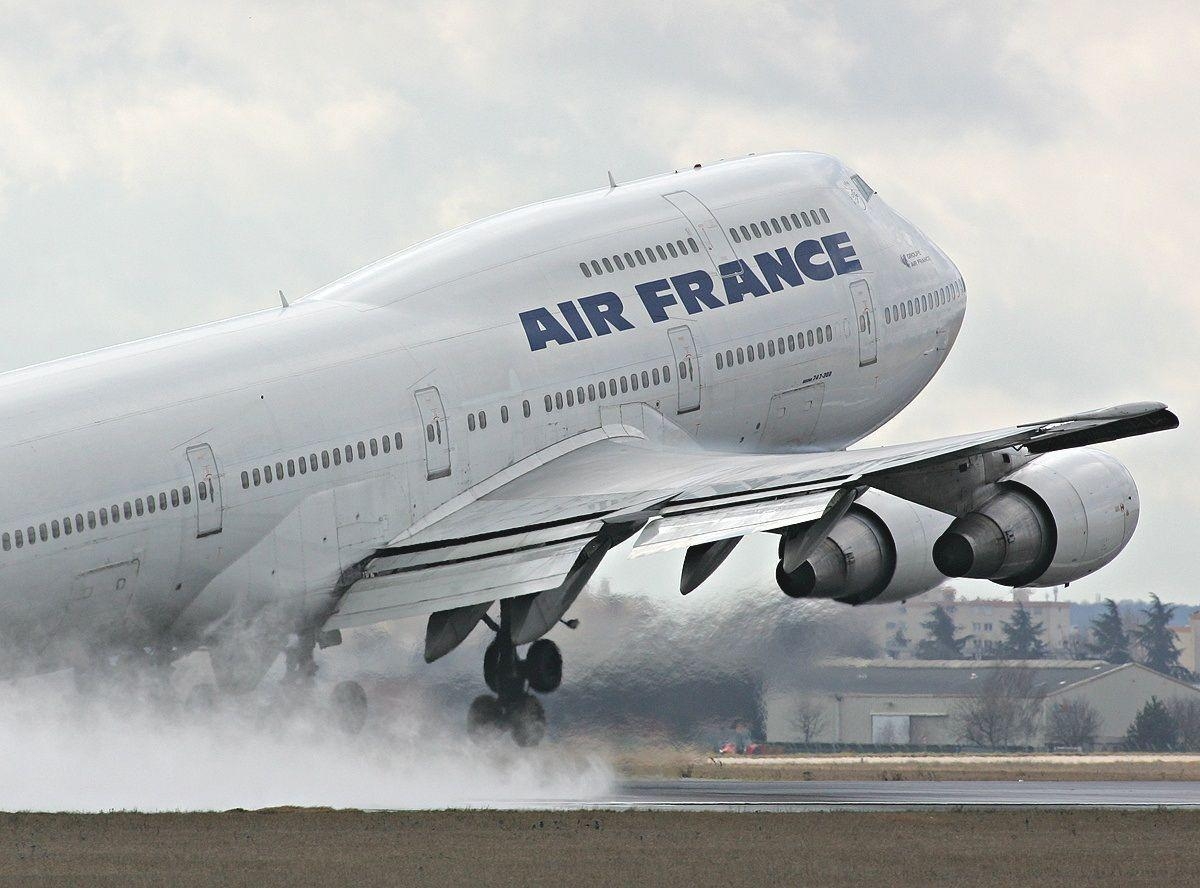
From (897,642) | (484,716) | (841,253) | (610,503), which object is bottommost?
(484,716)

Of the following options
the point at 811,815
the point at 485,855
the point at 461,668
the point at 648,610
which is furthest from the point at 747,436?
the point at 485,855

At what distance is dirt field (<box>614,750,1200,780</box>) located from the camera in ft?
120

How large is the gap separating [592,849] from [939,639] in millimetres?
18344

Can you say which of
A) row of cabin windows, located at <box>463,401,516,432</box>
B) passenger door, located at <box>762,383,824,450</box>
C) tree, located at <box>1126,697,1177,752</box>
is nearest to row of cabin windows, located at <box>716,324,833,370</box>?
passenger door, located at <box>762,383,824,450</box>

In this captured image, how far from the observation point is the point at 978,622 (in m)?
39.2

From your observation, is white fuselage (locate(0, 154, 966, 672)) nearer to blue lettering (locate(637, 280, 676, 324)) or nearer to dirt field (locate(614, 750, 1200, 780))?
blue lettering (locate(637, 280, 676, 324))

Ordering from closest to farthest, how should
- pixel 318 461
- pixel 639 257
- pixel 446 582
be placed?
pixel 318 461 → pixel 446 582 → pixel 639 257

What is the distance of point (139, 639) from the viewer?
87.3 feet

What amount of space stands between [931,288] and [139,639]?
1495 cm

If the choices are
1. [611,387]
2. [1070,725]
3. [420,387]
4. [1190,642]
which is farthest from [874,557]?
[1190,642]

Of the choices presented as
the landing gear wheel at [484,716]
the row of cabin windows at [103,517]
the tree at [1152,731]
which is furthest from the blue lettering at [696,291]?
the tree at [1152,731]

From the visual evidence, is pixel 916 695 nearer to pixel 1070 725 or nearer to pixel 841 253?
pixel 1070 725

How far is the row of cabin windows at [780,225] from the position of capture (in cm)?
Result: 3316

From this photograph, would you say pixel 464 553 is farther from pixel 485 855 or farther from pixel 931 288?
pixel 931 288
